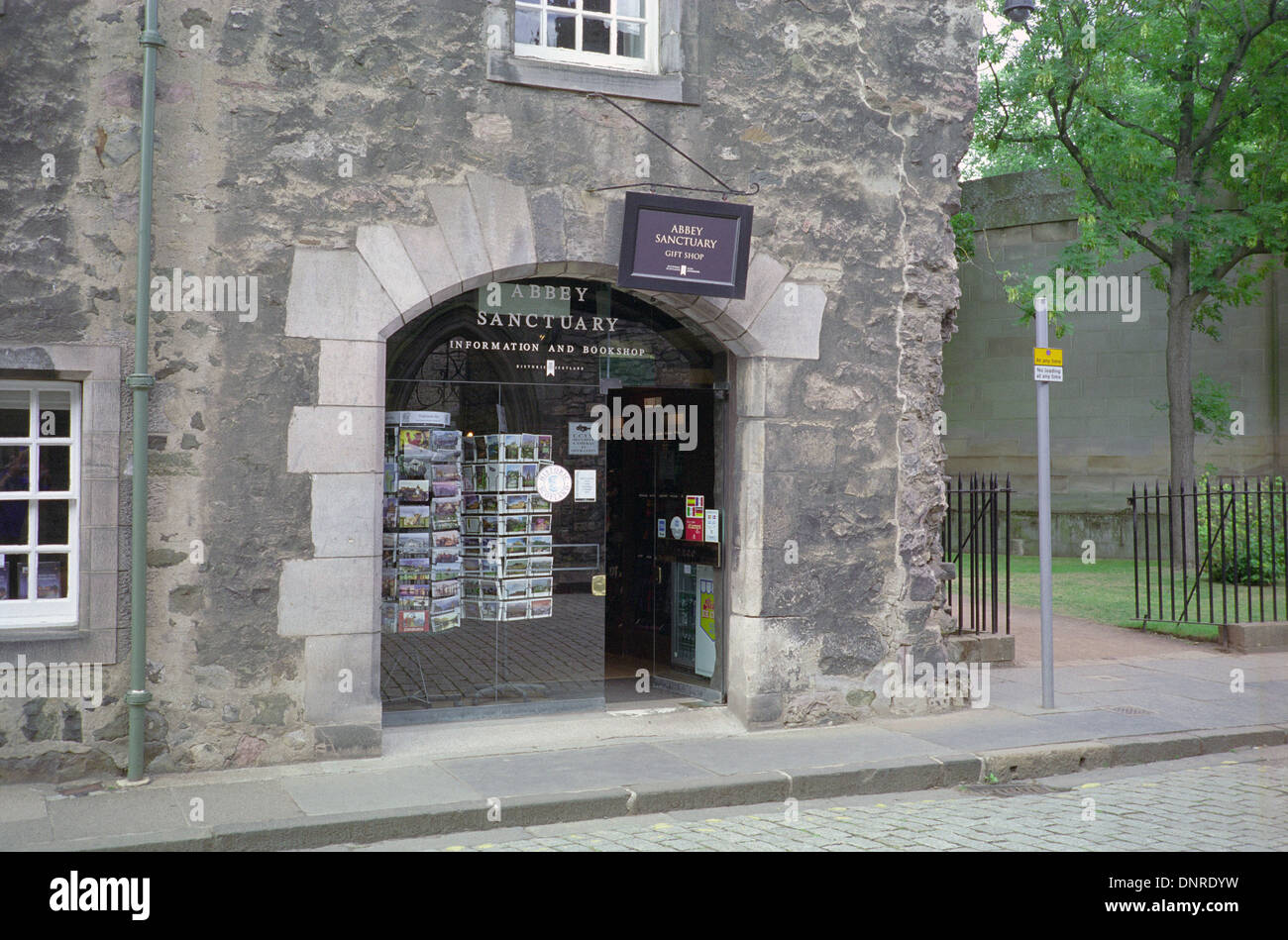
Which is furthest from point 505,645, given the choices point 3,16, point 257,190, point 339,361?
point 3,16

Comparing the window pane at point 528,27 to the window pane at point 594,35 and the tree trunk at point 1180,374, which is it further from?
the tree trunk at point 1180,374

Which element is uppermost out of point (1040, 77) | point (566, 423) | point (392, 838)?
point (1040, 77)

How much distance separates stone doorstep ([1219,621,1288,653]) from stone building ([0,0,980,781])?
4.57 metres

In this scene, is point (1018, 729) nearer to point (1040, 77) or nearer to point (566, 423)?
point (566, 423)

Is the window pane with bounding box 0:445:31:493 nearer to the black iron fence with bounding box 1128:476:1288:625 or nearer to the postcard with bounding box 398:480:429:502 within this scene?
the postcard with bounding box 398:480:429:502

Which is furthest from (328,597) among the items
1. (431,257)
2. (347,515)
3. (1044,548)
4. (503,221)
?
(1044,548)

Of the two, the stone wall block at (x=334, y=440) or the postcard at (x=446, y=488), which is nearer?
the stone wall block at (x=334, y=440)

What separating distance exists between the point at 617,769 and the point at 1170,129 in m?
15.3

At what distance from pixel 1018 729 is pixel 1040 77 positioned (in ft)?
36.7

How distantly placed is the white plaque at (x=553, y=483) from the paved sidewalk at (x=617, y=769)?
155 centimetres

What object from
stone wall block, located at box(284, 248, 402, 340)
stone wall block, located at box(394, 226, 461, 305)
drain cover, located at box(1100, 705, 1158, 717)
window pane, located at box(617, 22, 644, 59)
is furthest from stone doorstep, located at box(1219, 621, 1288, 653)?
stone wall block, located at box(284, 248, 402, 340)

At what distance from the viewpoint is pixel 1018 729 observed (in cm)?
782

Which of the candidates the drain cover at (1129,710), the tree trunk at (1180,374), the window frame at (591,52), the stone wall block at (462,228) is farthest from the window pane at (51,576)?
the tree trunk at (1180,374)

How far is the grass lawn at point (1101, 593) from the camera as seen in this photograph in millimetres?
12555
